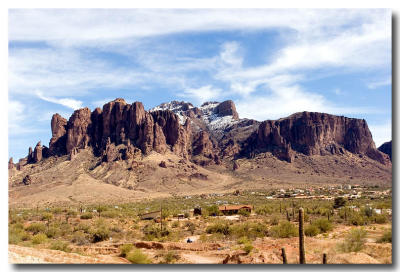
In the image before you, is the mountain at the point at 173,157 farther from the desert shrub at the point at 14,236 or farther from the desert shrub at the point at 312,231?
the desert shrub at the point at 312,231

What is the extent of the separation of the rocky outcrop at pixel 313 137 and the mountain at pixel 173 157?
0.45m

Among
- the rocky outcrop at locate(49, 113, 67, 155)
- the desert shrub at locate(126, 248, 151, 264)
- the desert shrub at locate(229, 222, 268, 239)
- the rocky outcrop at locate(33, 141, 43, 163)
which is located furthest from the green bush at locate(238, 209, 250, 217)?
the rocky outcrop at locate(33, 141, 43, 163)

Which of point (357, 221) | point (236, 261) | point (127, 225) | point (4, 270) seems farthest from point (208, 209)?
point (4, 270)

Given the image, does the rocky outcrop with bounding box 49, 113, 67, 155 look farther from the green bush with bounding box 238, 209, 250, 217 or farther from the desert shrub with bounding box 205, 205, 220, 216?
the green bush with bounding box 238, 209, 250, 217

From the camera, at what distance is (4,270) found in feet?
40.0

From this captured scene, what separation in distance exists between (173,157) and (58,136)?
154 feet

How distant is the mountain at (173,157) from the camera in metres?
105

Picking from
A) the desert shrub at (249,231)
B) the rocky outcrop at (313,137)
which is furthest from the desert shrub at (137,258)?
the rocky outcrop at (313,137)

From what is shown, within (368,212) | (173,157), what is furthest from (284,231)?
(173,157)

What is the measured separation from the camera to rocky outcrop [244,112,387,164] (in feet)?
515

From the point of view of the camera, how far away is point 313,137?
158625 millimetres

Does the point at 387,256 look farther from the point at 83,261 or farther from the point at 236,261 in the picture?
the point at 83,261

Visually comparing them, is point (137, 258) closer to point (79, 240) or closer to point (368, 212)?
point (79, 240)

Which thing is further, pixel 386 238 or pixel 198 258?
pixel 386 238
